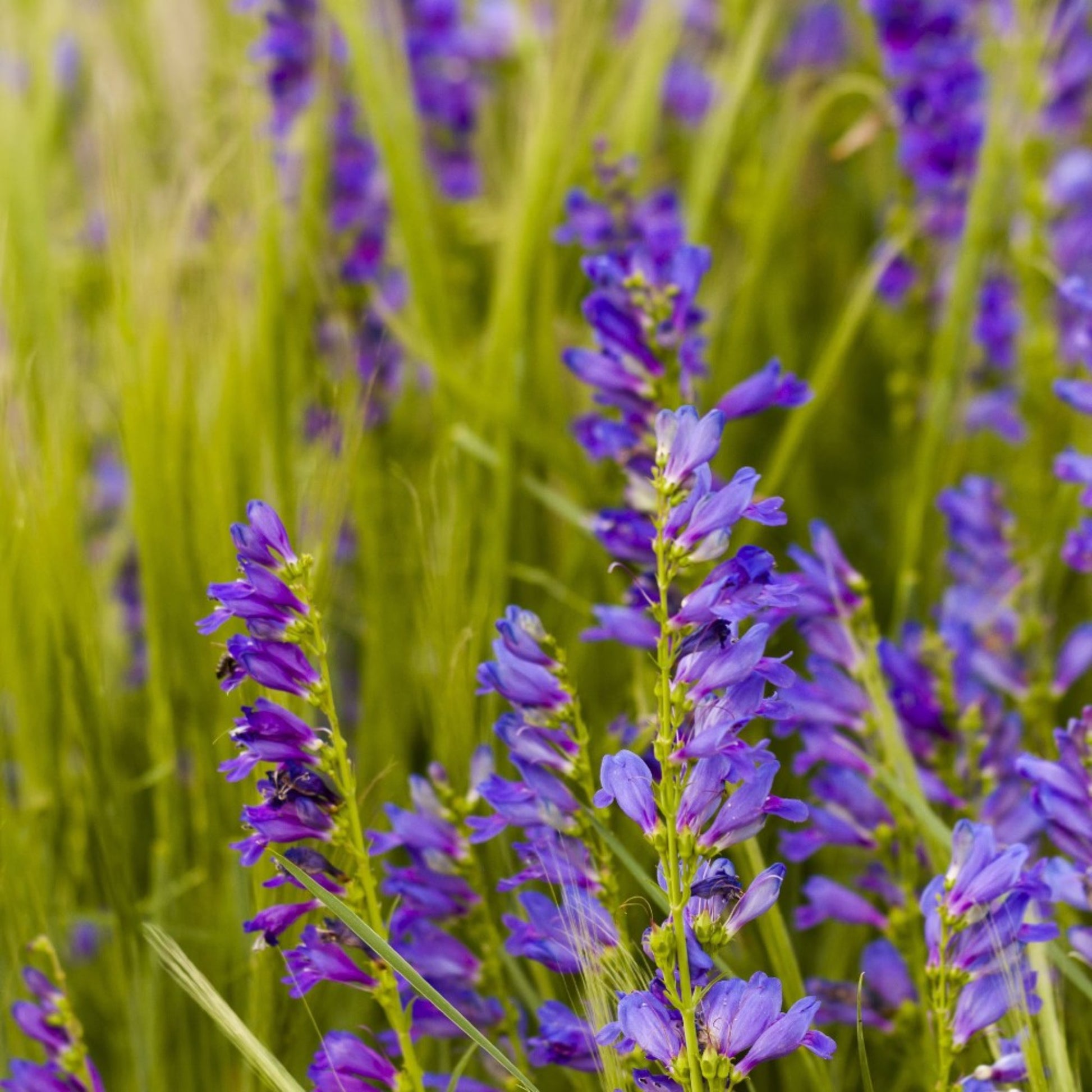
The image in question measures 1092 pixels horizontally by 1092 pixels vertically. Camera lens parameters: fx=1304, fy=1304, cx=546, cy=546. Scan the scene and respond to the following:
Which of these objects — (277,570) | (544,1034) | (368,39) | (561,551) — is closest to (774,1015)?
(544,1034)

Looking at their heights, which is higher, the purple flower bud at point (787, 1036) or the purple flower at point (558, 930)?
the purple flower at point (558, 930)

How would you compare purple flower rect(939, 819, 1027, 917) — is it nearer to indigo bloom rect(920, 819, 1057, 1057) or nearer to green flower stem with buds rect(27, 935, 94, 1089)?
indigo bloom rect(920, 819, 1057, 1057)

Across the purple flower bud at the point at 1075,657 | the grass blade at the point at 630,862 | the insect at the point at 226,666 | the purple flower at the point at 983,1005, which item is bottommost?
the purple flower at the point at 983,1005

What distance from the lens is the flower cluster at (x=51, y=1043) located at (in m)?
0.59

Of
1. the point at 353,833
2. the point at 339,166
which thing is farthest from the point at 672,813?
the point at 339,166

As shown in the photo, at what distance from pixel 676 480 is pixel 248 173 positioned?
621mm

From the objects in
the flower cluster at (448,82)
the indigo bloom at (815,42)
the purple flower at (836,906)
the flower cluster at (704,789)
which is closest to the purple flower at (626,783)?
the flower cluster at (704,789)

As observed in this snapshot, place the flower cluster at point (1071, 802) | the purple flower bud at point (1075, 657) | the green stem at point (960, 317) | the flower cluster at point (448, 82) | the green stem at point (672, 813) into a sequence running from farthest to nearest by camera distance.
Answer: the flower cluster at point (448, 82) < the green stem at point (960, 317) < the purple flower bud at point (1075, 657) < the flower cluster at point (1071, 802) < the green stem at point (672, 813)

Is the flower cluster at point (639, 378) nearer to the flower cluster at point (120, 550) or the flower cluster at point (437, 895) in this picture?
the flower cluster at point (437, 895)

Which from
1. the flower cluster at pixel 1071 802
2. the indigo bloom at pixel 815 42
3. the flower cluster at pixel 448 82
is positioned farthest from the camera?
the indigo bloom at pixel 815 42

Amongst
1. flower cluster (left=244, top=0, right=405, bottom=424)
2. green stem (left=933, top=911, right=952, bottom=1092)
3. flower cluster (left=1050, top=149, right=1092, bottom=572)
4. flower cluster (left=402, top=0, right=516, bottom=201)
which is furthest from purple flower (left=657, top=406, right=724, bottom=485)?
flower cluster (left=402, top=0, right=516, bottom=201)

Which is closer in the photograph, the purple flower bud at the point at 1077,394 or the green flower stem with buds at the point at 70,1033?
the green flower stem with buds at the point at 70,1033

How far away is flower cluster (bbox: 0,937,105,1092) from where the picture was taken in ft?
1.94

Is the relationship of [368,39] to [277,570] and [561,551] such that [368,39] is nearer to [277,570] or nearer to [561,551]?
[561,551]
